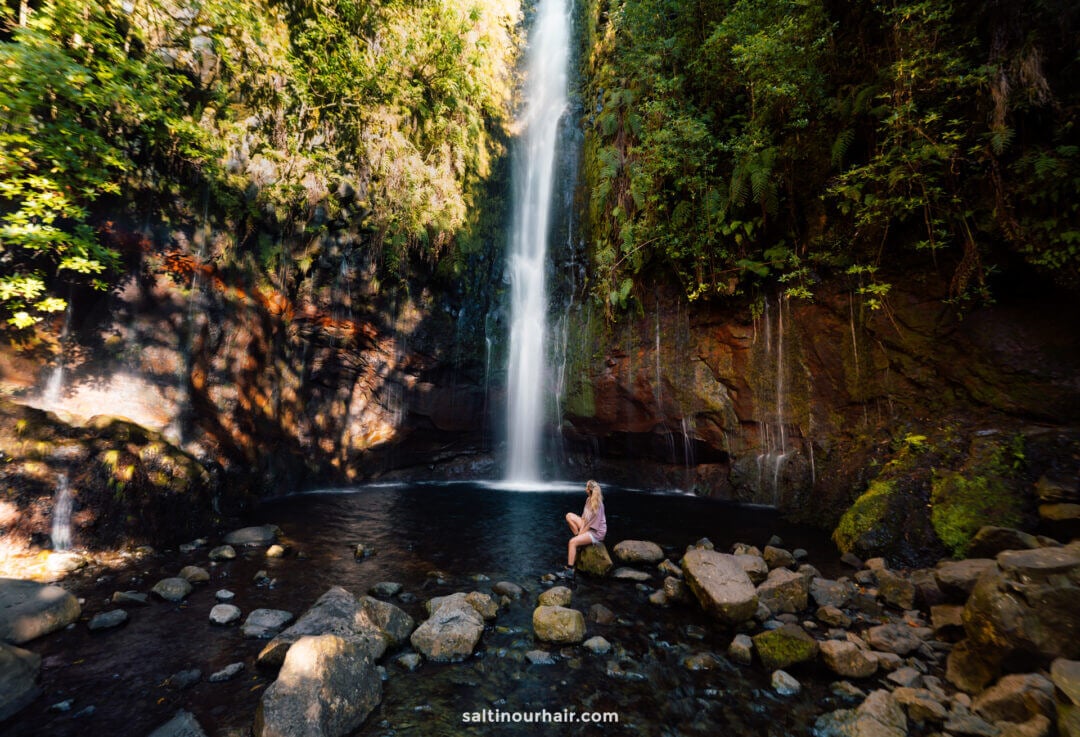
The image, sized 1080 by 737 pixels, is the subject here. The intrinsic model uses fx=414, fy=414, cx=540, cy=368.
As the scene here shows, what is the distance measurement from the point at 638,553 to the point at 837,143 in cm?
1006

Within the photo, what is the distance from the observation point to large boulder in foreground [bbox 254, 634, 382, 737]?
346cm

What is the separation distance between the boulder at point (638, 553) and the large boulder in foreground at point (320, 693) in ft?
16.0

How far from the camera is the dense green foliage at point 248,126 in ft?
22.7

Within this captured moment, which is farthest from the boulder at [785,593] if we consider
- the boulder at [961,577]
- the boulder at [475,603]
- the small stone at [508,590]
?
the boulder at [475,603]

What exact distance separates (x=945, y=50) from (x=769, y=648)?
11.2m

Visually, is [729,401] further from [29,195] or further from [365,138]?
[29,195]

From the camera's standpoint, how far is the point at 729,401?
513 inches

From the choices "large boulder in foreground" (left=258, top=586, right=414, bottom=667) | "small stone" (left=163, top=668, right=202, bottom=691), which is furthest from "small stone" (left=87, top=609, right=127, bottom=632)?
"large boulder in foreground" (left=258, top=586, right=414, bottom=667)

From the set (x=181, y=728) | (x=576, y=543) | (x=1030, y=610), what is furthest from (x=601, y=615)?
(x=181, y=728)

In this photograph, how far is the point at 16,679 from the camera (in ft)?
12.8

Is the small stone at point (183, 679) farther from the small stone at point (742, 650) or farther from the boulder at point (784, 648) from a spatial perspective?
the boulder at point (784, 648)

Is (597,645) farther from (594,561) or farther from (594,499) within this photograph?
(594,499)

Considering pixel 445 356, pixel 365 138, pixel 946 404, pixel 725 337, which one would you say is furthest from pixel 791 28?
pixel 445 356

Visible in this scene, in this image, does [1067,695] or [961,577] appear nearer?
[1067,695]
